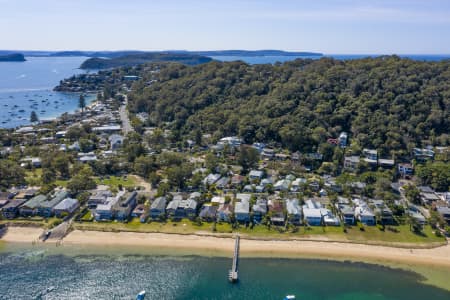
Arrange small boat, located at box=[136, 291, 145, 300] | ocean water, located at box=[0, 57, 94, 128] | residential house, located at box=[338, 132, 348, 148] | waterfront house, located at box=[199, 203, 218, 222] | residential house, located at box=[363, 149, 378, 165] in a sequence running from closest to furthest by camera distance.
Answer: small boat, located at box=[136, 291, 145, 300], waterfront house, located at box=[199, 203, 218, 222], residential house, located at box=[363, 149, 378, 165], residential house, located at box=[338, 132, 348, 148], ocean water, located at box=[0, 57, 94, 128]

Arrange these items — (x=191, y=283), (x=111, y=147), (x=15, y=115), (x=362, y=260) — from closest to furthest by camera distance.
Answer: (x=191, y=283)
(x=362, y=260)
(x=111, y=147)
(x=15, y=115)

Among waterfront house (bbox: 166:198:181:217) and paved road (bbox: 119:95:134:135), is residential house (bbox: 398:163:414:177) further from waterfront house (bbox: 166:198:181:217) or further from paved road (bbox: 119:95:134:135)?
paved road (bbox: 119:95:134:135)

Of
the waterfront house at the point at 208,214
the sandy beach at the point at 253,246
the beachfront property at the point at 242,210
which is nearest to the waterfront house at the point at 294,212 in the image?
the sandy beach at the point at 253,246

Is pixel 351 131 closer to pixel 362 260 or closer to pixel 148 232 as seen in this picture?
pixel 362 260

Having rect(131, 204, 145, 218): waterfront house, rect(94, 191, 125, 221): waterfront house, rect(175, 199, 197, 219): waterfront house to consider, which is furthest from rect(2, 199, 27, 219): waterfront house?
rect(175, 199, 197, 219): waterfront house

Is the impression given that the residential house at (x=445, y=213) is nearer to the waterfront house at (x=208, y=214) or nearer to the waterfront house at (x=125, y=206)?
the waterfront house at (x=208, y=214)

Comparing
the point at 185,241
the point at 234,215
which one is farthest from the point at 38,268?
the point at 234,215

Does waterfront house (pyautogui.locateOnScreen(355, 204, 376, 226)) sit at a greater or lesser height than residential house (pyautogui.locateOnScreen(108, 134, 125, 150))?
lesser
